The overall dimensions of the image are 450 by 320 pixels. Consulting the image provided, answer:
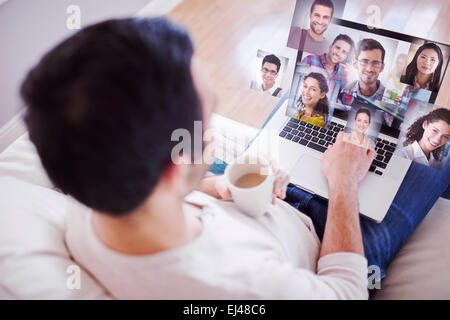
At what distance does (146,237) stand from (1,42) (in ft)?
4.39

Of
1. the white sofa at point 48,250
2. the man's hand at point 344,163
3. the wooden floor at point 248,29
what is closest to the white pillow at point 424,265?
the white sofa at point 48,250

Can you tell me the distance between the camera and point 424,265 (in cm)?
88

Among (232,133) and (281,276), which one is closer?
(281,276)

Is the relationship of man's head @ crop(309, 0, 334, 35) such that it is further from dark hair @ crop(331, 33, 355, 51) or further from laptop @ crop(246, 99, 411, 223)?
laptop @ crop(246, 99, 411, 223)

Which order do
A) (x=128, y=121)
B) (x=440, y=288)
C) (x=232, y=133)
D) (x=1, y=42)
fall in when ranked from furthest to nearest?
(x=1, y=42)
(x=232, y=133)
(x=440, y=288)
(x=128, y=121)

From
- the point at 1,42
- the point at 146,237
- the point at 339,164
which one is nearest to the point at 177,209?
the point at 146,237

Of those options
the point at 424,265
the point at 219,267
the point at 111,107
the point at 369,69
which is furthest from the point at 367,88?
the point at 111,107

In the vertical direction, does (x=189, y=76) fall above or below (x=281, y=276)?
above

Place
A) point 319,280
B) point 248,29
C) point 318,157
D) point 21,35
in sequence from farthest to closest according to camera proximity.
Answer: point 248,29 < point 21,35 < point 318,157 < point 319,280

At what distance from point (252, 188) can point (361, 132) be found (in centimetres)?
46

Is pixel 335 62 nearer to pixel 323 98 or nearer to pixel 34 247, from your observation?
pixel 323 98

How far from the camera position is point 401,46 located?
89 centimetres

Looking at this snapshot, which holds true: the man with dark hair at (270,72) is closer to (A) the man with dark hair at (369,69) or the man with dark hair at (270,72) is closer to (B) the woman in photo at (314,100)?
(B) the woman in photo at (314,100)

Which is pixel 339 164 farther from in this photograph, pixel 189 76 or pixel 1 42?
pixel 1 42
